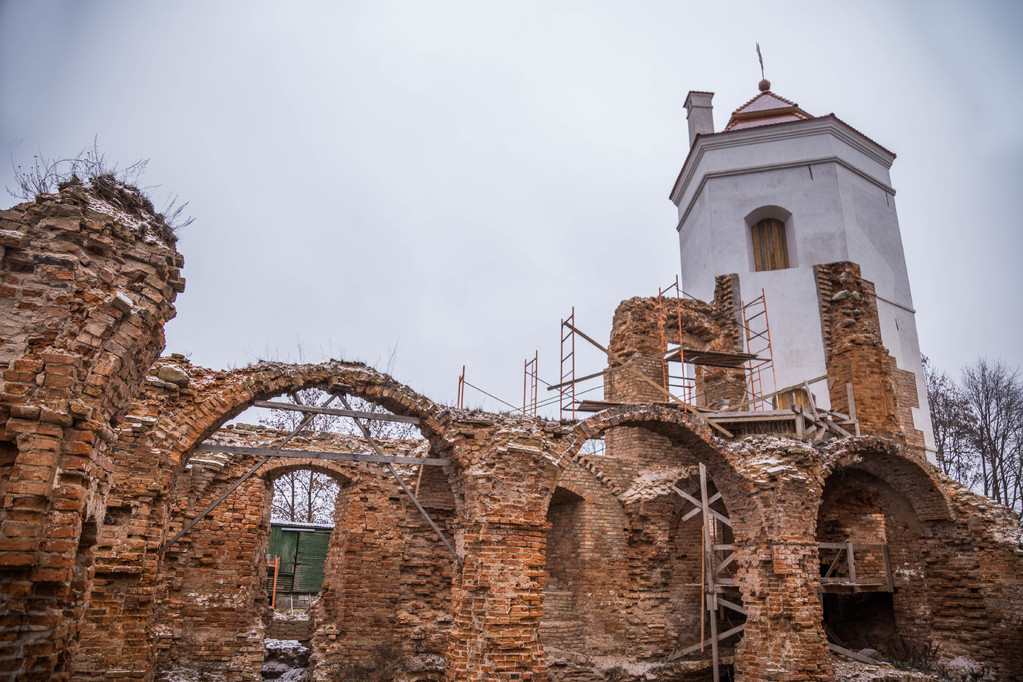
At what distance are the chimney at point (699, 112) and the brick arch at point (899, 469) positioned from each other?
1196 centimetres

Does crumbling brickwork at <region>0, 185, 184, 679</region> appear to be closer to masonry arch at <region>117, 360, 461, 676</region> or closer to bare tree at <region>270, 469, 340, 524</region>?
masonry arch at <region>117, 360, 461, 676</region>

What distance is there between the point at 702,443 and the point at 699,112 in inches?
537

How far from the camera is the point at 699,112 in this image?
2020 cm

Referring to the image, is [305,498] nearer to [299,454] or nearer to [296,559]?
[296,559]

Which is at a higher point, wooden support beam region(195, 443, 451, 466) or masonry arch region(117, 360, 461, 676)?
wooden support beam region(195, 443, 451, 466)

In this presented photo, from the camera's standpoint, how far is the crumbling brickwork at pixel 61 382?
3.48 metres

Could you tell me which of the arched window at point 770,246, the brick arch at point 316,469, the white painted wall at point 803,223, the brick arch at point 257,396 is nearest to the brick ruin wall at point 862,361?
the white painted wall at point 803,223

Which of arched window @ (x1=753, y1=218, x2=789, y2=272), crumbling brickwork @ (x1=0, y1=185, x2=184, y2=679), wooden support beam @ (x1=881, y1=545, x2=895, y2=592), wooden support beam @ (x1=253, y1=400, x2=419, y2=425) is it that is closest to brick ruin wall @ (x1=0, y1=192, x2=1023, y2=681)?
crumbling brickwork @ (x1=0, y1=185, x2=184, y2=679)

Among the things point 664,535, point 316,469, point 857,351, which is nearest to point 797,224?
point 857,351

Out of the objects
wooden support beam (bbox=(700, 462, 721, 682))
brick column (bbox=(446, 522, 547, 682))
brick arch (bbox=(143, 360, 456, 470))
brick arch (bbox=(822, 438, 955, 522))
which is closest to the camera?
brick arch (bbox=(143, 360, 456, 470))

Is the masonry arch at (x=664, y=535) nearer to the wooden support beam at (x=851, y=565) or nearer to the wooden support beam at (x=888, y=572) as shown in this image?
the wooden support beam at (x=851, y=565)

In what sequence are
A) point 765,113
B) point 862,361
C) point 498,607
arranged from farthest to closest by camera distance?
1. point 765,113
2. point 862,361
3. point 498,607

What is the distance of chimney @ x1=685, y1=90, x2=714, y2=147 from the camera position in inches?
786

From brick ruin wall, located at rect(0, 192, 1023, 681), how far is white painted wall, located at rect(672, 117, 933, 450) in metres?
1.63
